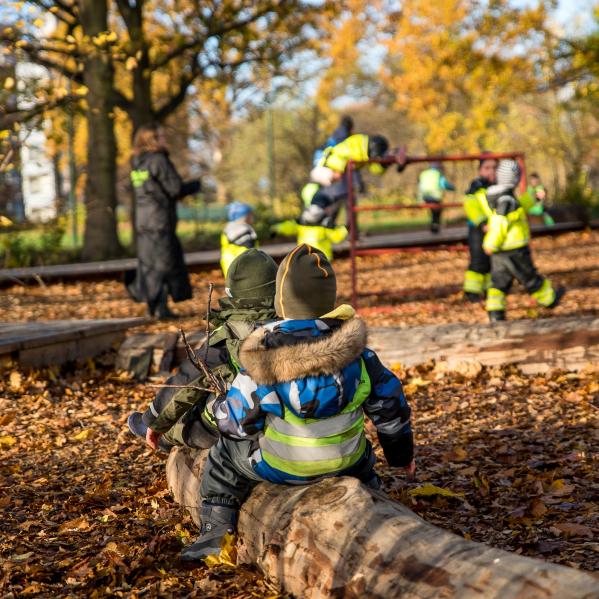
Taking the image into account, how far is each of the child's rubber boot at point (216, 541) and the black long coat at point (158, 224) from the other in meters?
6.10

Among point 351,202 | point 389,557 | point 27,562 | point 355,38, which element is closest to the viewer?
point 389,557

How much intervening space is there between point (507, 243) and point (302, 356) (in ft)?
18.6

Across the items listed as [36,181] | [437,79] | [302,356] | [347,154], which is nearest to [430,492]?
[302,356]

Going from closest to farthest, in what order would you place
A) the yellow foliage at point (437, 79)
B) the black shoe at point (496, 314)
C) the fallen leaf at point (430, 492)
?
the fallen leaf at point (430, 492) → the black shoe at point (496, 314) → the yellow foliage at point (437, 79)

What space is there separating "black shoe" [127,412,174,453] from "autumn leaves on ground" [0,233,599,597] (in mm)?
242

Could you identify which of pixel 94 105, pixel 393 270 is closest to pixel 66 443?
pixel 393 270

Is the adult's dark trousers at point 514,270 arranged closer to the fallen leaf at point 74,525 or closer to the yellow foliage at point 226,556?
the fallen leaf at point 74,525

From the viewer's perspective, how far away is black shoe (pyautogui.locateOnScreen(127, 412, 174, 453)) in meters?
4.38

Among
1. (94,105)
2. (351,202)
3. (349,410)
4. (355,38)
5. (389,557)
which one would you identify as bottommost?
(389,557)

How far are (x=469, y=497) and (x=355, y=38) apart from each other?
38.0m

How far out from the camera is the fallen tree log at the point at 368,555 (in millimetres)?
2393

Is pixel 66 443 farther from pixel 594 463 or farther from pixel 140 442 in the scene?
pixel 594 463

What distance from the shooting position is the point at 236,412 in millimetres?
3312

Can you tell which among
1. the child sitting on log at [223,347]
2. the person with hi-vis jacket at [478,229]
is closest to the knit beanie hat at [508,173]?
the person with hi-vis jacket at [478,229]
